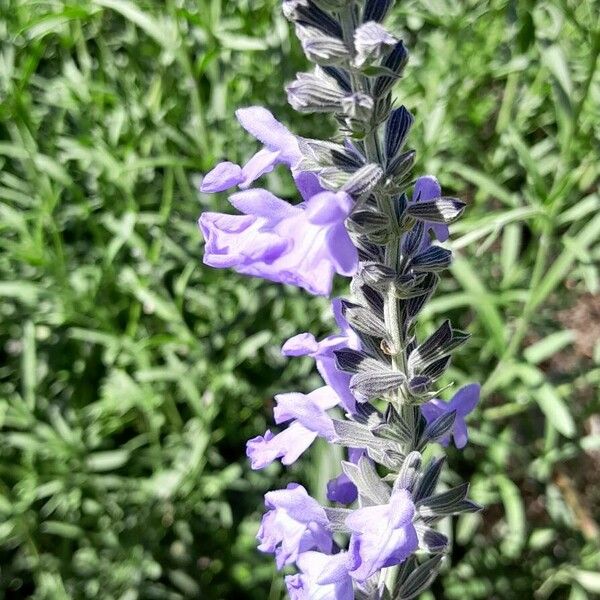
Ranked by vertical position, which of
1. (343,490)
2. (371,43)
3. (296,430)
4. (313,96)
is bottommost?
(343,490)

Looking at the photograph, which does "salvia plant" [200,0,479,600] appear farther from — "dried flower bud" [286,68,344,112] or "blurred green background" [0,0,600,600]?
"blurred green background" [0,0,600,600]

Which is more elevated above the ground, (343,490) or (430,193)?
(430,193)

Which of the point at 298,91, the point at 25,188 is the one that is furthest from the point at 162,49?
the point at 298,91

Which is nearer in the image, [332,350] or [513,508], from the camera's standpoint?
[332,350]

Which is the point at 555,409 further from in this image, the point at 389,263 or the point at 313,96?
Answer: the point at 313,96

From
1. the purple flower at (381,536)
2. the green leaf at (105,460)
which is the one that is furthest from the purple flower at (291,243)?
the green leaf at (105,460)

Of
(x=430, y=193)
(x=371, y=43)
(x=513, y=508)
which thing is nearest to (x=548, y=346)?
(x=513, y=508)

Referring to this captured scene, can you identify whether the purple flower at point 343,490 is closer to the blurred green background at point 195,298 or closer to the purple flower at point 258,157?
the purple flower at point 258,157
